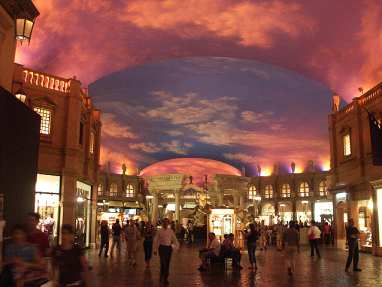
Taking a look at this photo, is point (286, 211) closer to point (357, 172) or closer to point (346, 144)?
point (346, 144)

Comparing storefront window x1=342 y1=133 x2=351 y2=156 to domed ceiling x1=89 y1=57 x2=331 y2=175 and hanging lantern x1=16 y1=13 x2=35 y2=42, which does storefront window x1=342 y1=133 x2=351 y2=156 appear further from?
hanging lantern x1=16 y1=13 x2=35 y2=42

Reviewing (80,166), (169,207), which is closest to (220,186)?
(169,207)

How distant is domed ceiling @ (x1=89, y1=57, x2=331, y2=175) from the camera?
103ft

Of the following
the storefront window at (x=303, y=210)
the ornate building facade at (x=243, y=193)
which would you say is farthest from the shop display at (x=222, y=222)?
the storefront window at (x=303, y=210)

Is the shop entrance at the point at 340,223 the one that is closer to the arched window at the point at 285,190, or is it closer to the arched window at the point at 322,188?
the arched window at the point at 322,188

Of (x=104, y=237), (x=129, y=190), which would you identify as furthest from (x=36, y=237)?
(x=129, y=190)

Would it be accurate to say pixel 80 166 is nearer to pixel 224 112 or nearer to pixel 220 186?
pixel 224 112

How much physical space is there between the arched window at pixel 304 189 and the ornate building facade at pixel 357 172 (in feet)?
74.1

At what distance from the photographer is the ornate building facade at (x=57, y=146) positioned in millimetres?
18344

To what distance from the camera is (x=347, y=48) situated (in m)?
21.0

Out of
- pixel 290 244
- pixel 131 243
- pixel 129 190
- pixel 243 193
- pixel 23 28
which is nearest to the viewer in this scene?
pixel 23 28

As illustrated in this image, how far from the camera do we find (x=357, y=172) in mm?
21609

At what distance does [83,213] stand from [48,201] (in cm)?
341

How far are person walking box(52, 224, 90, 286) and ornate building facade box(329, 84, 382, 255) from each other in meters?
14.4
